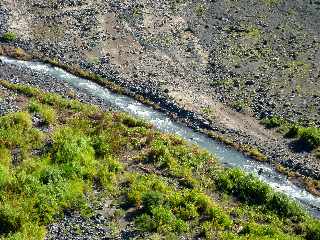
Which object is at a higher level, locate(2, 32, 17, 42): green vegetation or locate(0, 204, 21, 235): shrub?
locate(2, 32, 17, 42): green vegetation

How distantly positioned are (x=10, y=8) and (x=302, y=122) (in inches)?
1390

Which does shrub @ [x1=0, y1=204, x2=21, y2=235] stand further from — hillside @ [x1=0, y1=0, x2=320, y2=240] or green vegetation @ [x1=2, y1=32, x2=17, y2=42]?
green vegetation @ [x1=2, y1=32, x2=17, y2=42]

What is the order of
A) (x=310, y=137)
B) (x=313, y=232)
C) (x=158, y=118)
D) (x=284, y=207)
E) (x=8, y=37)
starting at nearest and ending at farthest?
(x=313, y=232) < (x=284, y=207) < (x=310, y=137) < (x=158, y=118) < (x=8, y=37)

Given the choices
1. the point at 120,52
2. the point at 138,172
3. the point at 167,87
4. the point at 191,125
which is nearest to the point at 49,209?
the point at 138,172

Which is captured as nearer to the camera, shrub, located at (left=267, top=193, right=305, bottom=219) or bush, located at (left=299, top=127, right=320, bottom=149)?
shrub, located at (left=267, top=193, right=305, bottom=219)

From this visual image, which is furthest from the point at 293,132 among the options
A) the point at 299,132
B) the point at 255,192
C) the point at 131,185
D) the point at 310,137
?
the point at 131,185

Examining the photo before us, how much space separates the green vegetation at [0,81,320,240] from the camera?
36188mm

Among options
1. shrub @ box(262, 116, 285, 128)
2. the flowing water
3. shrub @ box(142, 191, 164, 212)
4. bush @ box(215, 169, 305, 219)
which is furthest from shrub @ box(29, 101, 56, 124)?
shrub @ box(262, 116, 285, 128)

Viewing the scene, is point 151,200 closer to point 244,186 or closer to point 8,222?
point 244,186

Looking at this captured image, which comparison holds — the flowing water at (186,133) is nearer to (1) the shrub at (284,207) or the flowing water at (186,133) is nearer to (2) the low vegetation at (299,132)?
(1) the shrub at (284,207)

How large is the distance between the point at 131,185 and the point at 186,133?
10609mm

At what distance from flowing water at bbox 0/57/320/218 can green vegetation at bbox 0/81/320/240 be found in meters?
2.27

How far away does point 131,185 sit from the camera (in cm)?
3947

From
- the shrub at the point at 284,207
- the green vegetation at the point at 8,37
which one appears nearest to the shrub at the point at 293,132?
the shrub at the point at 284,207
